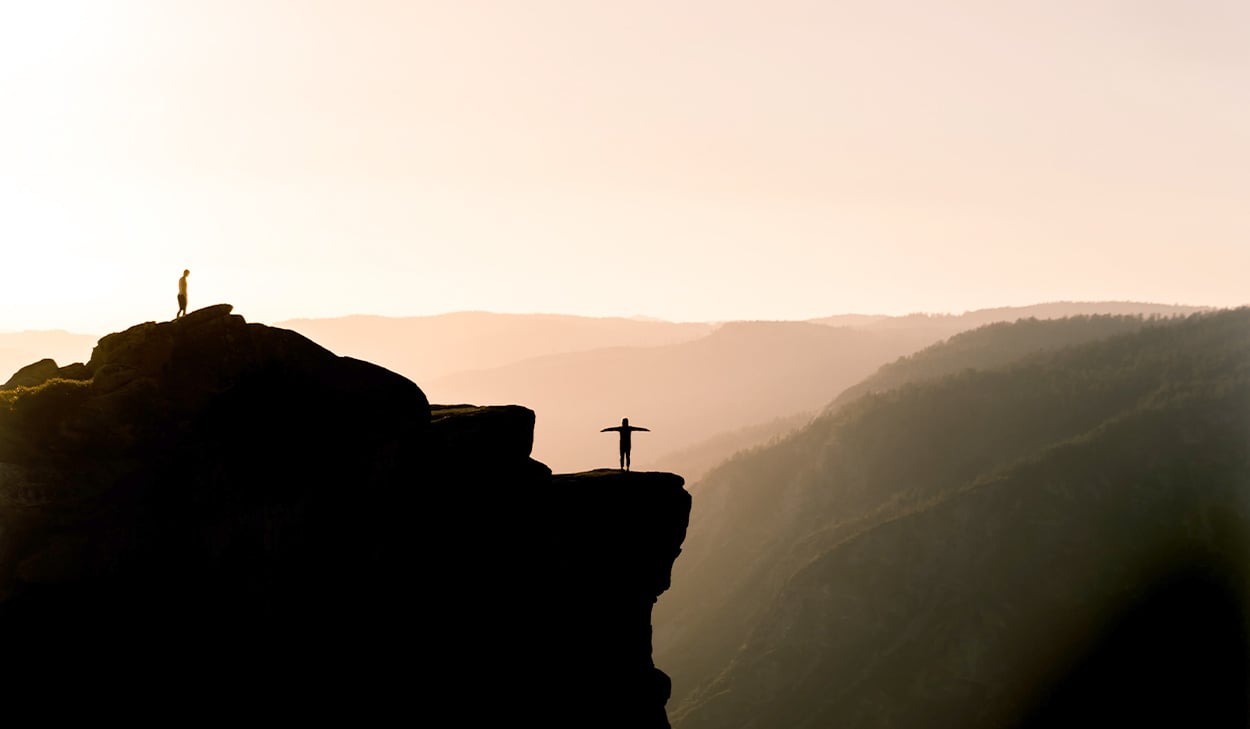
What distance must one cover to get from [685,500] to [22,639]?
3480 centimetres

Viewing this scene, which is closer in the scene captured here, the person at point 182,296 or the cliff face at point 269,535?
the cliff face at point 269,535

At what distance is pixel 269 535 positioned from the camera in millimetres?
38219

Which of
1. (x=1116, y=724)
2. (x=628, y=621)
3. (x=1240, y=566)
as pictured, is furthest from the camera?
(x=1240, y=566)

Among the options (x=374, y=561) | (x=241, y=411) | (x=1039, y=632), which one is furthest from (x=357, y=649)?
(x=1039, y=632)

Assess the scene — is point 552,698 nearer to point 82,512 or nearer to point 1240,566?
point 82,512

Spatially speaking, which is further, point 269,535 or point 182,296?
point 182,296

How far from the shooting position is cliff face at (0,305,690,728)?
3528 centimetres

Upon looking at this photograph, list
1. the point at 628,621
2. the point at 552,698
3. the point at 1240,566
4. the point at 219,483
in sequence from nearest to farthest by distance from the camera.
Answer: the point at 219,483 → the point at 552,698 → the point at 628,621 → the point at 1240,566

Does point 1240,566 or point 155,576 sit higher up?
point 155,576

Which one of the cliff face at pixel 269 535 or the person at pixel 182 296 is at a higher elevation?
the person at pixel 182 296

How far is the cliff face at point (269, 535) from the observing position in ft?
116

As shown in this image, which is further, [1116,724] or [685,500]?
[1116,724]

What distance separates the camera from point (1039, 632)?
198750 mm

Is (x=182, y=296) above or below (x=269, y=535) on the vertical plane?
above
